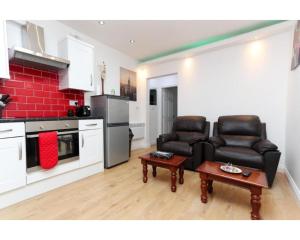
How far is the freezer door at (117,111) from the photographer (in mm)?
2845

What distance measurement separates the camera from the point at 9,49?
196cm

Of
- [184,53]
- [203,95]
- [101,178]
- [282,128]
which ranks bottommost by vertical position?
[101,178]

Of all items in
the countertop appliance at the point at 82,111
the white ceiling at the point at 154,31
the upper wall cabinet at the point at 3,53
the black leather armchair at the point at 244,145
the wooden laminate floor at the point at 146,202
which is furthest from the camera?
the countertop appliance at the point at 82,111

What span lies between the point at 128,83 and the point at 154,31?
1619 millimetres

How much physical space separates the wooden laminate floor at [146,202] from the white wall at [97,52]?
1802 millimetres

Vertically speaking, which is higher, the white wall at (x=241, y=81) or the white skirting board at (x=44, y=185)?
the white wall at (x=241, y=81)

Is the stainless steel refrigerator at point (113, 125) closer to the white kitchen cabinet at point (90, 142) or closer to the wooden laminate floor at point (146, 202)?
the white kitchen cabinet at point (90, 142)

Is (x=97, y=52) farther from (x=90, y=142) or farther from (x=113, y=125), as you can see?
(x=90, y=142)

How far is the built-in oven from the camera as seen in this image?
185 centimetres

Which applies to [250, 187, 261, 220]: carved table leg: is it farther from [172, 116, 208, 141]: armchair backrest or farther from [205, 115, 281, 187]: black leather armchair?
[172, 116, 208, 141]: armchair backrest

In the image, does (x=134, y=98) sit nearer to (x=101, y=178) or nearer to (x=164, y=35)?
(x=164, y=35)

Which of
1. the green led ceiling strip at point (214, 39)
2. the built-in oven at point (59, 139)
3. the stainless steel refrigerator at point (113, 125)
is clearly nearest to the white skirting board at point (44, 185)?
the built-in oven at point (59, 139)
